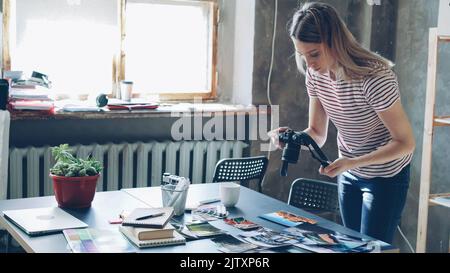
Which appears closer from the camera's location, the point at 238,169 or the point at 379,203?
the point at 379,203

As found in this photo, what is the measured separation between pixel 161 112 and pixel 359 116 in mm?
1402

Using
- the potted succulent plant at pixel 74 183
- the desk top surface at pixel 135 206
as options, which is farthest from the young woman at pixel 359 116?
the potted succulent plant at pixel 74 183

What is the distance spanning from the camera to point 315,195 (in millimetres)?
2688

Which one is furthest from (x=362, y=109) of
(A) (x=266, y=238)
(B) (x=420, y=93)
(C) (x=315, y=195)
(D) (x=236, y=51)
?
(D) (x=236, y=51)

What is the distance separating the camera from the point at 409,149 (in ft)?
7.37

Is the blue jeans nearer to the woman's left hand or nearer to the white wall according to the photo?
the woman's left hand

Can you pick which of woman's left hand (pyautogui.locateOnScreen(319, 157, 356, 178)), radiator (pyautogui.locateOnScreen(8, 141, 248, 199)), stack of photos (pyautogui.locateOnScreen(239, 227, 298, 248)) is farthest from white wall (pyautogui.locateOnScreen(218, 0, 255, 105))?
stack of photos (pyautogui.locateOnScreen(239, 227, 298, 248))

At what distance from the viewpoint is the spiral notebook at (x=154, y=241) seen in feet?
5.98

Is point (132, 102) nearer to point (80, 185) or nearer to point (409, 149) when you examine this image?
point (80, 185)

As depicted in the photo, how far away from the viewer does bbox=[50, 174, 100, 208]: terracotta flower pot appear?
217 centimetres

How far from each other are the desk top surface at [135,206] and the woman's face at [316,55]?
548mm

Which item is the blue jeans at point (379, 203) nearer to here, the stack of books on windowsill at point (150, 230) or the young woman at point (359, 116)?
the young woman at point (359, 116)

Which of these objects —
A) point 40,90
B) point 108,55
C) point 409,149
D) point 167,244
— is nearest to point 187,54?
point 108,55

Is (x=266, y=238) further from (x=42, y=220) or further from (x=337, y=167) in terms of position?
(x=42, y=220)
